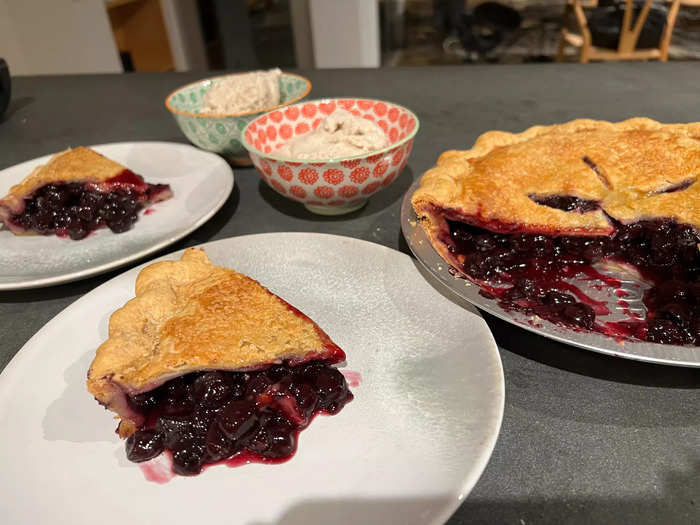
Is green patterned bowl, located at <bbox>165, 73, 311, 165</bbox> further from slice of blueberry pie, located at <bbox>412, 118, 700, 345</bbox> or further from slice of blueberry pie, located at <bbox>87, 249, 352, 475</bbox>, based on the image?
slice of blueberry pie, located at <bbox>87, 249, 352, 475</bbox>

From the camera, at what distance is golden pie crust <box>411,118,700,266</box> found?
1.69 metres

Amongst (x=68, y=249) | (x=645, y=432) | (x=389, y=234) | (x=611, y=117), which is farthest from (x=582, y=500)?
(x=611, y=117)

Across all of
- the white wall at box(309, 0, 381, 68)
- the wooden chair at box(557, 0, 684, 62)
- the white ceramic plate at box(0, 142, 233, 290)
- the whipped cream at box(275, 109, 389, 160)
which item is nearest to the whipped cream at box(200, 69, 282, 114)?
the white ceramic plate at box(0, 142, 233, 290)

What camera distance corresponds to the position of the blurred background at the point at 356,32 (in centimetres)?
616

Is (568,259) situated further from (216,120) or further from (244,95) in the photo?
(244,95)

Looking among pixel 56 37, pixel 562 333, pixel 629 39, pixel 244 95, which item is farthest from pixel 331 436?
pixel 56 37

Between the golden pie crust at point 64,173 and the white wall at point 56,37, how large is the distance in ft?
18.3

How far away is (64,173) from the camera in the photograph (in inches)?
81.3

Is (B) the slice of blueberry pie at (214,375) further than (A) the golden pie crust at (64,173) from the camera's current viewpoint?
No

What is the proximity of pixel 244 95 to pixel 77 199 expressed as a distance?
37.5 inches

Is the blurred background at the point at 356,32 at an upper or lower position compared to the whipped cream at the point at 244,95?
lower

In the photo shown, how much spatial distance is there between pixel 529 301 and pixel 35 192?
6.43 feet

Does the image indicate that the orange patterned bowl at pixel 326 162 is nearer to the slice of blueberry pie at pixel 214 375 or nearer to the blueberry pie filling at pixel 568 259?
the blueberry pie filling at pixel 568 259

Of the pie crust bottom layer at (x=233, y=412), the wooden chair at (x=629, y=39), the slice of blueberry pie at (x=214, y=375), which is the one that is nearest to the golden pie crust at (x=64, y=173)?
the slice of blueberry pie at (x=214, y=375)
